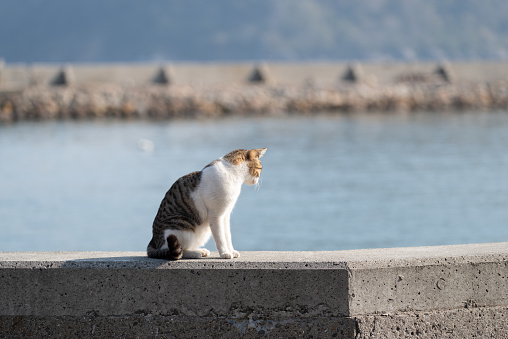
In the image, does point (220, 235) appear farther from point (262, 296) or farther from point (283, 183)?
point (283, 183)

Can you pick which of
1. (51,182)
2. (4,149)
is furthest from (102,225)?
(4,149)

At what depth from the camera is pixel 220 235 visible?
14.8 ft

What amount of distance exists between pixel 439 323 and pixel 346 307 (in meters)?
0.55

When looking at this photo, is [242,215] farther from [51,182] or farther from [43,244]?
[51,182]

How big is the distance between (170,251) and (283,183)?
1755 cm

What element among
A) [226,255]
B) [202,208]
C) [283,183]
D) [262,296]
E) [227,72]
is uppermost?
[227,72]

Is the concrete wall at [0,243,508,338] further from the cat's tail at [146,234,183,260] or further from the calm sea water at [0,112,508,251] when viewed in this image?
the calm sea water at [0,112,508,251]

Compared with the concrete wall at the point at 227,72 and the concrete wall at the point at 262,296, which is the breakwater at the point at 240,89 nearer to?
the concrete wall at the point at 227,72

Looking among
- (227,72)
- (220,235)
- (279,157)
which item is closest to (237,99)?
(227,72)

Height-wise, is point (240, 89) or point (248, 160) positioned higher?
point (240, 89)

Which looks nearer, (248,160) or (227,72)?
(248,160)

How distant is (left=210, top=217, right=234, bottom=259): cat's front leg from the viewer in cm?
448

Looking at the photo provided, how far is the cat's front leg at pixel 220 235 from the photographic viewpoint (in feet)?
14.7

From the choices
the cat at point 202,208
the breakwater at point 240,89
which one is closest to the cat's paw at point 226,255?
the cat at point 202,208
